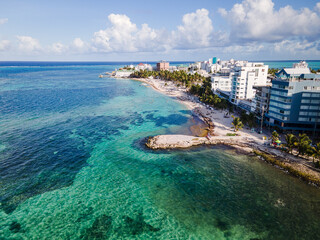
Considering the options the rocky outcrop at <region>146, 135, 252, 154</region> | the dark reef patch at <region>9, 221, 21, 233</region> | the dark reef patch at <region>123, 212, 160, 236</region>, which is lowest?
the dark reef patch at <region>123, 212, 160, 236</region>

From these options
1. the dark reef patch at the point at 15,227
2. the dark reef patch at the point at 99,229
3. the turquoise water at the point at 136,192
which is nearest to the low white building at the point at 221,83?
the turquoise water at the point at 136,192

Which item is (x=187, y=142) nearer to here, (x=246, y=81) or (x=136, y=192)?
(x=136, y=192)

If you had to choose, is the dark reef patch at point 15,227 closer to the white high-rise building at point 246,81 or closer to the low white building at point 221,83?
the white high-rise building at point 246,81

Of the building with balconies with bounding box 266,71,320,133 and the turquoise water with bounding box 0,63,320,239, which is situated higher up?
the building with balconies with bounding box 266,71,320,133

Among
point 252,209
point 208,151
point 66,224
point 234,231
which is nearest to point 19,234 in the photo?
point 66,224

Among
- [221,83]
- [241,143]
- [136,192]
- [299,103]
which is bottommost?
[136,192]

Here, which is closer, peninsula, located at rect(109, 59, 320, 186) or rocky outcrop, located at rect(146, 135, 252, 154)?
peninsula, located at rect(109, 59, 320, 186)

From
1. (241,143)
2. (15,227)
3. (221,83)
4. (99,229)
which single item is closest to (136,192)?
(99,229)

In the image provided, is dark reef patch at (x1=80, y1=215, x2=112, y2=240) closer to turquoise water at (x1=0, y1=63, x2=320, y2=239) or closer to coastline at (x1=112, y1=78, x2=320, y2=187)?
turquoise water at (x1=0, y1=63, x2=320, y2=239)

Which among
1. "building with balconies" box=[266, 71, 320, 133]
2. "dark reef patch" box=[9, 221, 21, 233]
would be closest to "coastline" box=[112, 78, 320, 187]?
"building with balconies" box=[266, 71, 320, 133]
